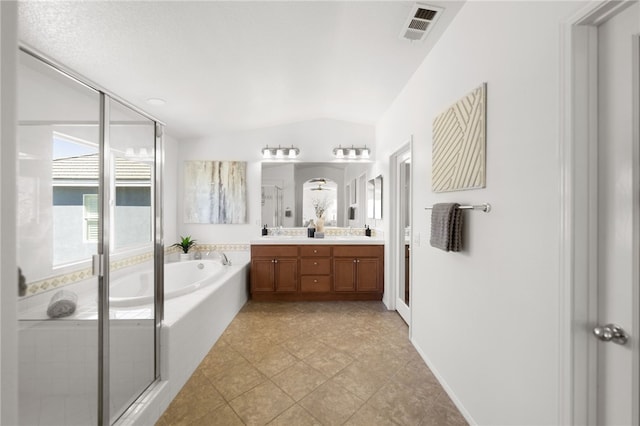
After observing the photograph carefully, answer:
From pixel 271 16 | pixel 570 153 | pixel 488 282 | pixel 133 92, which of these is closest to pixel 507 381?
pixel 488 282

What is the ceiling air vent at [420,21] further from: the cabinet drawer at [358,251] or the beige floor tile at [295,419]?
the beige floor tile at [295,419]

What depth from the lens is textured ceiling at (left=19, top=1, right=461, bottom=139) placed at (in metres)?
1.56

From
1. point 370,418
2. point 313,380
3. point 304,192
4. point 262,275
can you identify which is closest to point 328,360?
point 313,380

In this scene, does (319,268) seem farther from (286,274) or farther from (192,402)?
(192,402)

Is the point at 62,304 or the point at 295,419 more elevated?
the point at 62,304

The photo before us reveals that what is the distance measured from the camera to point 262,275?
3.41m

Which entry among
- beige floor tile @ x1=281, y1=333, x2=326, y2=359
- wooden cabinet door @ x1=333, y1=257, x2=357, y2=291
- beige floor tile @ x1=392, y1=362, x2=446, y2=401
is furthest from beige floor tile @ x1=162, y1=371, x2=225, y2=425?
wooden cabinet door @ x1=333, y1=257, x2=357, y2=291

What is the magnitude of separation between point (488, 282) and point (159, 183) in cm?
216

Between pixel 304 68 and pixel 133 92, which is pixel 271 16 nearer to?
pixel 304 68

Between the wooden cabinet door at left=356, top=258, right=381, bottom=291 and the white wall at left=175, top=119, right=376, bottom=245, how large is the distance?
1.62 metres

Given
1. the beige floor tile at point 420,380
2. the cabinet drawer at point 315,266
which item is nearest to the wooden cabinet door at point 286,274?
the cabinet drawer at point 315,266

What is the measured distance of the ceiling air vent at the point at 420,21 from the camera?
5.17 feet

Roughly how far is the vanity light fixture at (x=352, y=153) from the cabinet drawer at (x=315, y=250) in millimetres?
1399

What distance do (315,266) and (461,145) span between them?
2.37 metres
